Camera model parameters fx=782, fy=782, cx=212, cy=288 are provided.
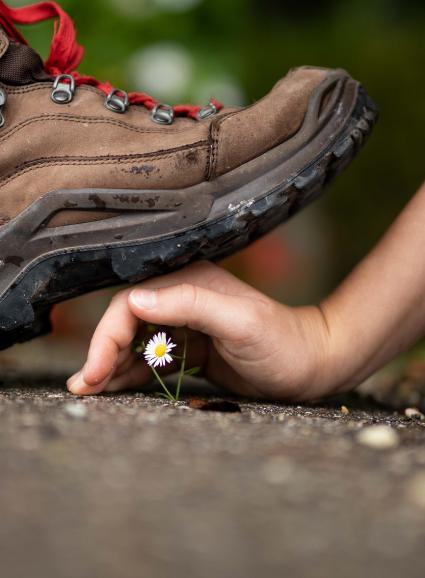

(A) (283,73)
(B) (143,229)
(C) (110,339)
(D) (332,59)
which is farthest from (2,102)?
(A) (283,73)

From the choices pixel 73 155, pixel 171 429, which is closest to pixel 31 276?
pixel 73 155

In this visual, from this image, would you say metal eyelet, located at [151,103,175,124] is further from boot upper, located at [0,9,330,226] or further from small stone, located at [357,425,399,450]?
small stone, located at [357,425,399,450]

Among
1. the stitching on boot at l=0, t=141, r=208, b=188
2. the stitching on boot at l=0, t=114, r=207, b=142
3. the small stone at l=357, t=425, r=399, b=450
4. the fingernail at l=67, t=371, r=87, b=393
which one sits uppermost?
the stitching on boot at l=0, t=114, r=207, b=142

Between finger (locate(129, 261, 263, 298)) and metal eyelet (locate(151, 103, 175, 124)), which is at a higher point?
metal eyelet (locate(151, 103, 175, 124))

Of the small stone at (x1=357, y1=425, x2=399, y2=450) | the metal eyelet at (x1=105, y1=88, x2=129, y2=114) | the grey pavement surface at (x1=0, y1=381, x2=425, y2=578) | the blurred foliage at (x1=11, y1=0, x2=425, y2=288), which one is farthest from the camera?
the blurred foliage at (x1=11, y1=0, x2=425, y2=288)

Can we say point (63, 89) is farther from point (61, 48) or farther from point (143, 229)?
point (143, 229)

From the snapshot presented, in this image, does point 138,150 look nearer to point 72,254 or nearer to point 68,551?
point 72,254

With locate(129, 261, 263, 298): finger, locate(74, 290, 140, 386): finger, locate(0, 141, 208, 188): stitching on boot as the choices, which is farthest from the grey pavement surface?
locate(0, 141, 208, 188): stitching on boot
